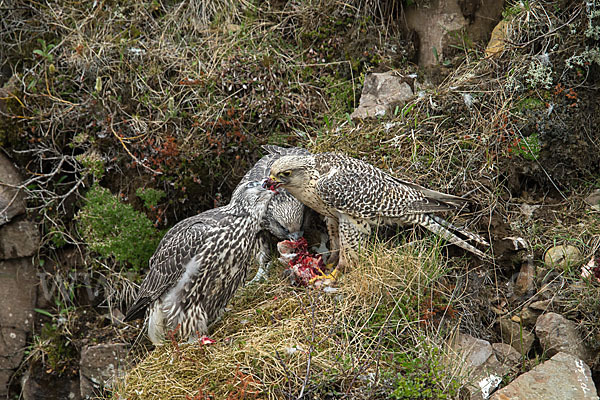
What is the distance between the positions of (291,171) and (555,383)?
82.6 inches

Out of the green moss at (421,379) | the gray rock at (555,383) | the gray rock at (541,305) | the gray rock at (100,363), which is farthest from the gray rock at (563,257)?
the gray rock at (100,363)

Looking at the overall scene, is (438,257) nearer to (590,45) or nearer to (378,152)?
(378,152)

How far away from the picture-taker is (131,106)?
5762 mm

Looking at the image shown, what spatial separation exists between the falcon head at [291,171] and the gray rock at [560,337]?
1.85 m

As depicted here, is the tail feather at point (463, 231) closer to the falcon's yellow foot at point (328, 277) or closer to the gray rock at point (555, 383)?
the falcon's yellow foot at point (328, 277)

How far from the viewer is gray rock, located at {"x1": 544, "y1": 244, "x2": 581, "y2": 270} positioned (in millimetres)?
4320

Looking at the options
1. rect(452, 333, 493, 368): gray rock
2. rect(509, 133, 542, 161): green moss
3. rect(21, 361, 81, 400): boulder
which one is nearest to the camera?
rect(452, 333, 493, 368): gray rock

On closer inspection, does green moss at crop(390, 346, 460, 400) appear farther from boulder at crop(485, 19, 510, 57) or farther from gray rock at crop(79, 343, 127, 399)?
boulder at crop(485, 19, 510, 57)

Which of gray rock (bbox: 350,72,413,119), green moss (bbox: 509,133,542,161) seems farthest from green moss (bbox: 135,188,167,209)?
green moss (bbox: 509,133,542,161)

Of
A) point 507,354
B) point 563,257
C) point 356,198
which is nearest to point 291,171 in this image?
point 356,198

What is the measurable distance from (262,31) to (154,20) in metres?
1.09

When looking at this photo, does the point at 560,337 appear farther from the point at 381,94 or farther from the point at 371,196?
the point at 381,94

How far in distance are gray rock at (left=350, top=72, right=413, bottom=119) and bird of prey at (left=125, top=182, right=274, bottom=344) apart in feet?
5.24

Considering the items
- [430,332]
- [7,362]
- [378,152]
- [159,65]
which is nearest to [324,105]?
[378,152]
